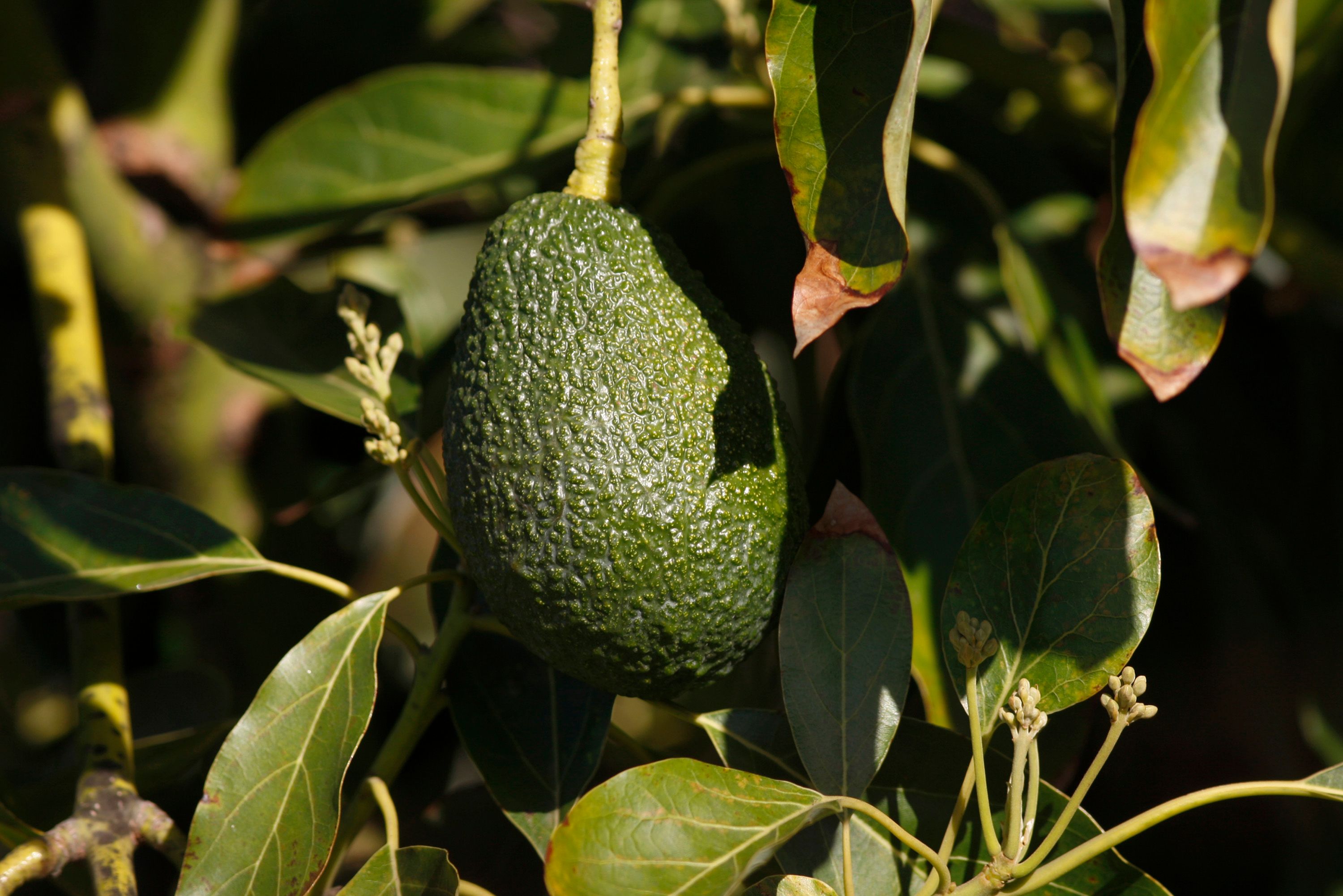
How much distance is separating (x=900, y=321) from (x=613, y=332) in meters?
0.47

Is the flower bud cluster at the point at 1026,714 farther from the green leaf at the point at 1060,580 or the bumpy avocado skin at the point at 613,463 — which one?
the bumpy avocado skin at the point at 613,463

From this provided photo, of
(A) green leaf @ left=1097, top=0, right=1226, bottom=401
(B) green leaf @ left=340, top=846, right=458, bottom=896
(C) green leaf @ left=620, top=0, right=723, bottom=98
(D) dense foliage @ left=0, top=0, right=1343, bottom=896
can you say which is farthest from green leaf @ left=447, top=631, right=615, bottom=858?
(C) green leaf @ left=620, top=0, right=723, bottom=98

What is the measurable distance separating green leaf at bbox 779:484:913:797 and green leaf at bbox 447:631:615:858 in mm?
175

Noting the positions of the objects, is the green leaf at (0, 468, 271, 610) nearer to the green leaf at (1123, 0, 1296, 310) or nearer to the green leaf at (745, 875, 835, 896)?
the green leaf at (745, 875, 835, 896)

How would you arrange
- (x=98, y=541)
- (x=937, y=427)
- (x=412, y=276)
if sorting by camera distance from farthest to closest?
(x=412, y=276), (x=937, y=427), (x=98, y=541)

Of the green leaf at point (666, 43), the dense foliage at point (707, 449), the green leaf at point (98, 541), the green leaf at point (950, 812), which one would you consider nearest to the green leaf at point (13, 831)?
the dense foliage at point (707, 449)

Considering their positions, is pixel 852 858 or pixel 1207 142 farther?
pixel 852 858

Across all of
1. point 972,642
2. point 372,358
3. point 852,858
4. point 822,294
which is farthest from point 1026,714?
point 372,358

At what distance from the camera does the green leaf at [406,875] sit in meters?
0.68

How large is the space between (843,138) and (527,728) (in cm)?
50

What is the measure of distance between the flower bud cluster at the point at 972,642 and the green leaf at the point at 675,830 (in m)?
0.13

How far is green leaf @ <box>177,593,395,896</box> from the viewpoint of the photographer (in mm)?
701

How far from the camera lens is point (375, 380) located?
0.83 metres

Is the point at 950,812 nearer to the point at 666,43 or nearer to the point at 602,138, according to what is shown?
the point at 602,138
